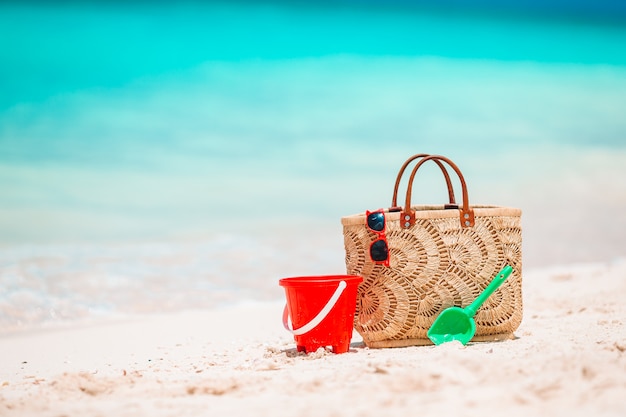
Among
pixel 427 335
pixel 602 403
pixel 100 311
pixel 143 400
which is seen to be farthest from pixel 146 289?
pixel 602 403

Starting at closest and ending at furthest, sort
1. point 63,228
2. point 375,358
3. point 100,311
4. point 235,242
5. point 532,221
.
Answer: point 375,358 → point 100,311 → point 235,242 → point 63,228 → point 532,221

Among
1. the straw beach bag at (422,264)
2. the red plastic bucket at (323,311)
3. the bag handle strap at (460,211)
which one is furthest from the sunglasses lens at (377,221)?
the red plastic bucket at (323,311)

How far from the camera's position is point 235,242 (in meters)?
9.60

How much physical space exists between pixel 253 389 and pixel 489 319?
65.3 inches

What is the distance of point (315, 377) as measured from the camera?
255 cm

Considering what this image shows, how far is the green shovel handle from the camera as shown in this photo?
138 inches

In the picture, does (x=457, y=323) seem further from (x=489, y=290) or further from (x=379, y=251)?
(x=379, y=251)

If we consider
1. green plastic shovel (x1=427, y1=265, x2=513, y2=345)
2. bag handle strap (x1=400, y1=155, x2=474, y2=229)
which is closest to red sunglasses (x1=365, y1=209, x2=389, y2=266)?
bag handle strap (x1=400, y1=155, x2=474, y2=229)

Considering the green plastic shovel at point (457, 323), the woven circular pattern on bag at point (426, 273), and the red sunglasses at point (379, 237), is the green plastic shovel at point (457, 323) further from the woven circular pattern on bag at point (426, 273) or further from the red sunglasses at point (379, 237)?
the red sunglasses at point (379, 237)

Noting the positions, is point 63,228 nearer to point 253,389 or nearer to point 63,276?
point 63,276

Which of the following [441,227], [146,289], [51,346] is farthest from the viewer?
[146,289]

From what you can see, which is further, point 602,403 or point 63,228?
point 63,228

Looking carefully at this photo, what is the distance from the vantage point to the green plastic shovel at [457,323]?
350cm

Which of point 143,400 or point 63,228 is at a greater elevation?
point 63,228
